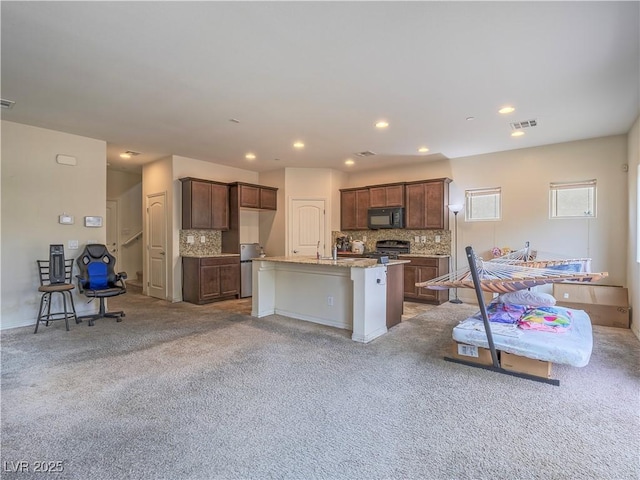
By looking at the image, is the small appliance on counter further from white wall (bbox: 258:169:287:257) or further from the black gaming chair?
the black gaming chair

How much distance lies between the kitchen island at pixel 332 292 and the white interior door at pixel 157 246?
2551 millimetres

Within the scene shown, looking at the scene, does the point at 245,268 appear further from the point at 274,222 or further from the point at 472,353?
the point at 472,353

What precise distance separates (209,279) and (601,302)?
20.3 ft

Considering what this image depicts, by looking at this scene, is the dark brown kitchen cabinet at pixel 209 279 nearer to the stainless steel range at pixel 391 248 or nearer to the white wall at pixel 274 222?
the white wall at pixel 274 222

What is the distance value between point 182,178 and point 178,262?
1.61 metres

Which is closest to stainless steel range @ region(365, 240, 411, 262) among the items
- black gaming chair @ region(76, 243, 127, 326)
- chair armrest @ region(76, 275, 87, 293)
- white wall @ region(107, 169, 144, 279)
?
black gaming chair @ region(76, 243, 127, 326)

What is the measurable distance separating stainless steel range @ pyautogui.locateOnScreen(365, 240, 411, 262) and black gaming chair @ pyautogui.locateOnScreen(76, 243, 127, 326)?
4.59 m

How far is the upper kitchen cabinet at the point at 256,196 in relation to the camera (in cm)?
670

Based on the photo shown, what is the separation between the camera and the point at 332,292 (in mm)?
4488

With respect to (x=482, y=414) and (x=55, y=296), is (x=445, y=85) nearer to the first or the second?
(x=482, y=414)

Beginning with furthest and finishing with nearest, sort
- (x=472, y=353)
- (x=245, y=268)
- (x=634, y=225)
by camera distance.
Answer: (x=245, y=268), (x=634, y=225), (x=472, y=353)

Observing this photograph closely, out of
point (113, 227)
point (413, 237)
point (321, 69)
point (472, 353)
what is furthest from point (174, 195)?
point (472, 353)

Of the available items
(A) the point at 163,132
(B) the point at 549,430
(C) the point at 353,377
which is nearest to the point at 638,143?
(B) the point at 549,430

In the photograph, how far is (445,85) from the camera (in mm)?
3299
